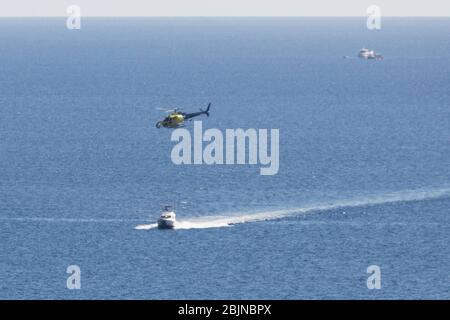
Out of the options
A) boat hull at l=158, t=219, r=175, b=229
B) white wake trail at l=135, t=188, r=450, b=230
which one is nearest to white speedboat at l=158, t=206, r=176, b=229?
boat hull at l=158, t=219, r=175, b=229

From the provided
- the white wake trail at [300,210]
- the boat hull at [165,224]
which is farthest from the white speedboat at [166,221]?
the white wake trail at [300,210]

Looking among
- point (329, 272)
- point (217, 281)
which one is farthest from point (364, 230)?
point (217, 281)

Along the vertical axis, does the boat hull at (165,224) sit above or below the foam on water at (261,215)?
below

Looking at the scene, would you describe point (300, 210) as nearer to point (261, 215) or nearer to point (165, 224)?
point (261, 215)

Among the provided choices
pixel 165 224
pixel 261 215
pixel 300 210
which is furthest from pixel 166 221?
pixel 300 210

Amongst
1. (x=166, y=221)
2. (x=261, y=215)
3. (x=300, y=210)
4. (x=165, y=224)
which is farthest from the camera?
(x=300, y=210)

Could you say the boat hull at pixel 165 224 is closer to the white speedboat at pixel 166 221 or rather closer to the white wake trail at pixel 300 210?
the white speedboat at pixel 166 221

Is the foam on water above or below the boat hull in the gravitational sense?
above

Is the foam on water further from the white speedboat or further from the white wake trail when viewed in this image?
the white speedboat
